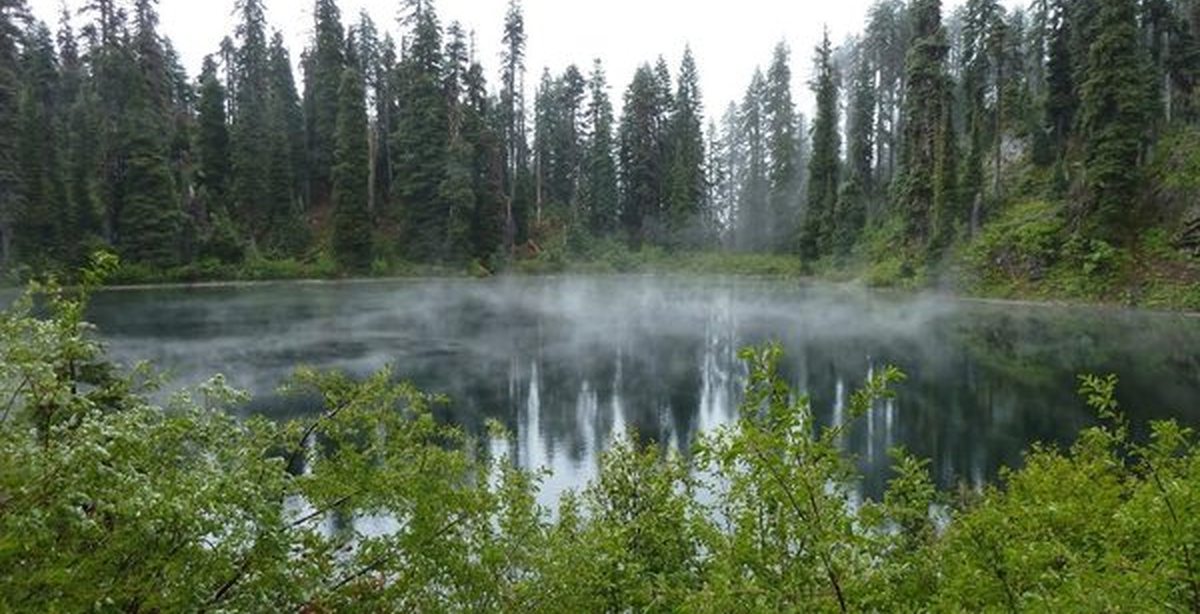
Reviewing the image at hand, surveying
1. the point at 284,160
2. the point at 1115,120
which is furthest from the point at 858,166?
the point at 284,160

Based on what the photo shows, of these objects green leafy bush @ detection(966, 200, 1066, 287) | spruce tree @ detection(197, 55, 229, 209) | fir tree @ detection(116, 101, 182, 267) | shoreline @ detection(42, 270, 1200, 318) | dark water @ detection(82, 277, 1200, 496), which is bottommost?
dark water @ detection(82, 277, 1200, 496)

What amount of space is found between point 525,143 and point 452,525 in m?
69.0

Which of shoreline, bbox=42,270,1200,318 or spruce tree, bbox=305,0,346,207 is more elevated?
spruce tree, bbox=305,0,346,207

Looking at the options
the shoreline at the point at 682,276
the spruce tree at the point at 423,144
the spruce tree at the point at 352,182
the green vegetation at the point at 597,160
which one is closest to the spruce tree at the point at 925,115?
the green vegetation at the point at 597,160

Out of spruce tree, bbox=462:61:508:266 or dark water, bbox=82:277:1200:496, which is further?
spruce tree, bbox=462:61:508:266

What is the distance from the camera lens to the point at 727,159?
9706cm

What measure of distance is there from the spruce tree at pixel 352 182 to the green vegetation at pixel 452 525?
50057mm

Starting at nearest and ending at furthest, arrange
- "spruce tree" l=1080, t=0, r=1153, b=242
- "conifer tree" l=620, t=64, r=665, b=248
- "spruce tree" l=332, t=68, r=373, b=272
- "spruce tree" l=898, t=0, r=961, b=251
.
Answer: "spruce tree" l=1080, t=0, r=1153, b=242
"spruce tree" l=898, t=0, r=961, b=251
"spruce tree" l=332, t=68, r=373, b=272
"conifer tree" l=620, t=64, r=665, b=248

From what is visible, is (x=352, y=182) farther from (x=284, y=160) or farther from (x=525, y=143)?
(x=525, y=143)

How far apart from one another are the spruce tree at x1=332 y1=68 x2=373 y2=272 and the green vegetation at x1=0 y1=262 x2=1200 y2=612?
50057mm

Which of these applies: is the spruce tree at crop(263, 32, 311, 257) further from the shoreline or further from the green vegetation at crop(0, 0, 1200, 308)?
the shoreline

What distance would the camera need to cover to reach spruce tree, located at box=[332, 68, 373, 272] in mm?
55344

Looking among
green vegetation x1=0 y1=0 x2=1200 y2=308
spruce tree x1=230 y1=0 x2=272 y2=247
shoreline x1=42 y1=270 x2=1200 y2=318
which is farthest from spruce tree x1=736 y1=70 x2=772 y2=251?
spruce tree x1=230 y1=0 x2=272 y2=247

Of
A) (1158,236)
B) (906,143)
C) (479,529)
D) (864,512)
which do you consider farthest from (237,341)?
(906,143)
